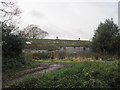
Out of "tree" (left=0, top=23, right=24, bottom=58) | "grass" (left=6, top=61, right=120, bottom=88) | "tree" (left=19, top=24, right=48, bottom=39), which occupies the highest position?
"tree" (left=19, top=24, right=48, bottom=39)

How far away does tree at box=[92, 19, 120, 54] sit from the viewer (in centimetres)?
2464

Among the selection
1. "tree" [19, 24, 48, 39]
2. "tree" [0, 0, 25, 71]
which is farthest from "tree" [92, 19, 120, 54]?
"tree" [19, 24, 48, 39]

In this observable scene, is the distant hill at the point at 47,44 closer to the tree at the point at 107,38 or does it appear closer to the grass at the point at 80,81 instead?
the tree at the point at 107,38

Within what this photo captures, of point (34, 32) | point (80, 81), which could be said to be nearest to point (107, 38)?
point (80, 81)

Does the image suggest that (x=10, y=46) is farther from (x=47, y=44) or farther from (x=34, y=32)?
(x=34, y=32)

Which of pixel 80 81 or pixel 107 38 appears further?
pixel 107 38

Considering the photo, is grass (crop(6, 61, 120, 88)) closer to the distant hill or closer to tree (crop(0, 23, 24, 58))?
tree (crop(0, 23, 24, 58))

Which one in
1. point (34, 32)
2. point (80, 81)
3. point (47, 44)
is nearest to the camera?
point (80, 81)

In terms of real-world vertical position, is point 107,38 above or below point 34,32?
below

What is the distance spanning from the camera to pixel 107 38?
2556 centimetres

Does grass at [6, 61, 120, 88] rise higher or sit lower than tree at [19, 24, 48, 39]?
lower

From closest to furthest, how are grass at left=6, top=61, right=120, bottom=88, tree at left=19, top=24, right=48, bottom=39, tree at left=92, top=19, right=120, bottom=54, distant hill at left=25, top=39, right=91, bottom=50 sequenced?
grass at left=6, top=61, right=120, bottom=88
tree at left=92, top=19, right=120, bottom=54
distant hill at left=25, top=39, right=91, bottom=50
tree at left=19, top=24, right=48, bottom=39

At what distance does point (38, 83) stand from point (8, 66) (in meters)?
5.69

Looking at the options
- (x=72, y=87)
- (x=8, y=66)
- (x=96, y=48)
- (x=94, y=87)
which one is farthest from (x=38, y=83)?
(x=96, y=48)
